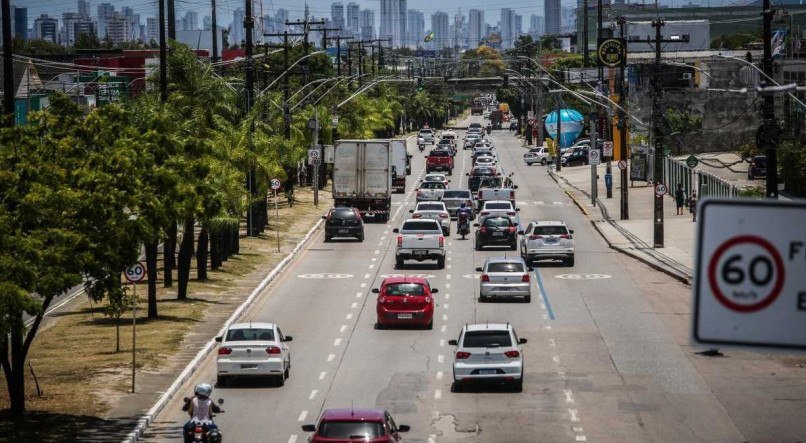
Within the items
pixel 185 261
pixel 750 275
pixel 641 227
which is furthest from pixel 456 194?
pixel 750 275

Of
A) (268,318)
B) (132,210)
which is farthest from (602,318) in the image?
(132,210)

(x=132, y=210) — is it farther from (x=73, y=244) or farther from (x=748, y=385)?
(x=748, y=385)

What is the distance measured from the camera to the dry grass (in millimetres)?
28875

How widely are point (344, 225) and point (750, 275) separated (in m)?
59.9

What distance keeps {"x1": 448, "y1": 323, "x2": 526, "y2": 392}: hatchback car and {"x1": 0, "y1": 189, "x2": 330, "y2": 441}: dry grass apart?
748 centimetres

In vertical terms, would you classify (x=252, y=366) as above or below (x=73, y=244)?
below

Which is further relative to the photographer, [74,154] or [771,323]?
[74,154]

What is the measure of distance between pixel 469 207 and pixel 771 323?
63.3m

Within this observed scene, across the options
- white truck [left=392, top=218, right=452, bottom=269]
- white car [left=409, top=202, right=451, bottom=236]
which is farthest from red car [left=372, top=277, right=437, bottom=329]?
white car [left=409, top=202, right=451, bottom=236]

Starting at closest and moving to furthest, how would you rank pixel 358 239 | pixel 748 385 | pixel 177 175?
pixel 748 385 → pixel 177 175 → pixel 358 239

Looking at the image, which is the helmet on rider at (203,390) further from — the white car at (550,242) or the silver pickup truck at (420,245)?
the white car at (550,242)

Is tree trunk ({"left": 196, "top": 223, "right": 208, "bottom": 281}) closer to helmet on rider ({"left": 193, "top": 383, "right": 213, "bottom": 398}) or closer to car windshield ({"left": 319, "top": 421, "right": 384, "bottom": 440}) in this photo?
helmet on rider ({"left": 193, "top": 383, "right": 213, "bottom": 398})

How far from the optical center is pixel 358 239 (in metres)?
67.3

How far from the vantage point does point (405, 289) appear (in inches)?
1657
